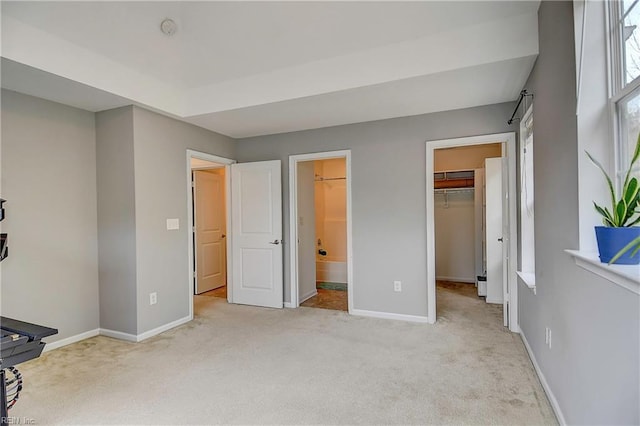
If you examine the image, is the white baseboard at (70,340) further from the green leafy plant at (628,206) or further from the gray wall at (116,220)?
the green leafy plant at (628,206)

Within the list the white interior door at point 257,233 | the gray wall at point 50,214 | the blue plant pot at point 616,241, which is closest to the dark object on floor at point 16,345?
the gray wall at point 50,214

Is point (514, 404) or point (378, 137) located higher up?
point (378, 137)

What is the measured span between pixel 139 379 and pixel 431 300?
2.86 m

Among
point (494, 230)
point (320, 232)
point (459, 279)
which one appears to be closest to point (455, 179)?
point (494, 230)

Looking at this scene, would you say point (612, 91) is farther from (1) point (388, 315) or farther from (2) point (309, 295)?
(2) point (309, 295)

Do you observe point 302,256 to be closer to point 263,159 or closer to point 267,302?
point 267,302

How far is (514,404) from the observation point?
81.8 inches

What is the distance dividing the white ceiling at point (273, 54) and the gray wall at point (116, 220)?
287 millimetres

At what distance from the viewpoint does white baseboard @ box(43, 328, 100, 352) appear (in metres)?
3.07

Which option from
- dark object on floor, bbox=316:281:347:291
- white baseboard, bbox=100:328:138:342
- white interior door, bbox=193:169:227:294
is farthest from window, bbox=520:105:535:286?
white interior door, bbox=193:169:227:294

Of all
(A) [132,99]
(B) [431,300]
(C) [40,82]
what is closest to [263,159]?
(A) [132,99]

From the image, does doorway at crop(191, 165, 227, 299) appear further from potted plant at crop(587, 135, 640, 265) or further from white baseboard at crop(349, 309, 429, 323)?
potted plant at crop(587, 135, 640, 265)

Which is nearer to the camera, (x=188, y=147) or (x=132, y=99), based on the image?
(x=132, y=99)

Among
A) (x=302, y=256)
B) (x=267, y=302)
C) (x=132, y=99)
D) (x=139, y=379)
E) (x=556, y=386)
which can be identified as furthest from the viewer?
(x=302, y=256)
